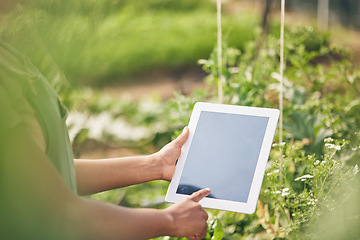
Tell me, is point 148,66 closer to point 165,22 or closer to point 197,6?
point 165,22

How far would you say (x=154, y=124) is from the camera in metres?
3.75

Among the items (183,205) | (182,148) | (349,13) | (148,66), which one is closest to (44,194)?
(183,205)

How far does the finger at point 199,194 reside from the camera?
1414 millimetres

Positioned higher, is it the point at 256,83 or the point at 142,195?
the point at 256,83

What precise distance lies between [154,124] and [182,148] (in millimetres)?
2064

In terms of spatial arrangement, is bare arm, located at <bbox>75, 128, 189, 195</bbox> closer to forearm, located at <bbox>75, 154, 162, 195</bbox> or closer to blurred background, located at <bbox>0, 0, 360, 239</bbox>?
forearm, located at <bbox>75, 154, 162, 195</bbox>

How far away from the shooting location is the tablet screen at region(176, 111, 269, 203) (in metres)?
1.56

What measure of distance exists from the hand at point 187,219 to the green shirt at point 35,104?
28cm

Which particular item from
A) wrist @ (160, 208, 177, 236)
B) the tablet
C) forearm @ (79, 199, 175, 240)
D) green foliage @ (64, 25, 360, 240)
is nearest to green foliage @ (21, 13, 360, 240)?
green foliage @ (64, 25, 360, 240)

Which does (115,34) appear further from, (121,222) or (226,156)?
(121,222)

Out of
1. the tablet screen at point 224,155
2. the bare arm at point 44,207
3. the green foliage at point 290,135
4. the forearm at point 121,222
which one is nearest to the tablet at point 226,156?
the tablet screen at point 224,155

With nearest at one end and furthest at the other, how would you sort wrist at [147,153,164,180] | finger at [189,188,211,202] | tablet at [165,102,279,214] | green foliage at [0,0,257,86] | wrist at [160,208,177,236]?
green foliage at [0,0,257,86]
wrist at [160,208,177,236]
finger at [189,188,211,202]
tablet at [165,102,279,214]
wrist at [147,153,164,180]

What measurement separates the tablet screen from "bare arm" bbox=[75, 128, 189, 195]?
0.19 feet

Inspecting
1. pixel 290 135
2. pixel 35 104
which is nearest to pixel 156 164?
pixel 35 104
